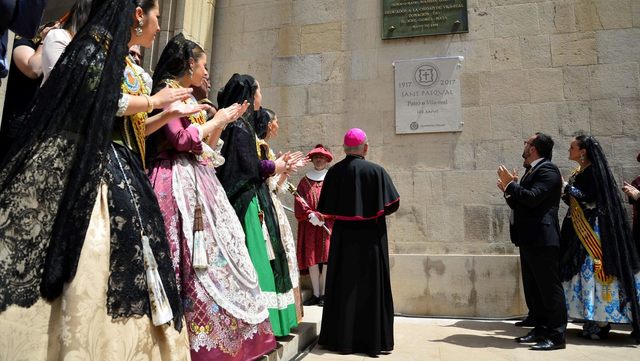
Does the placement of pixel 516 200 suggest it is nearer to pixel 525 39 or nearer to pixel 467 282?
pixel 467 282

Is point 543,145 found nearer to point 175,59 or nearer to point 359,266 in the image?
point 359,266

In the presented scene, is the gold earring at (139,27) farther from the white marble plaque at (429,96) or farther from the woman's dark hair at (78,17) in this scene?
the white marble plaque at (429,96)

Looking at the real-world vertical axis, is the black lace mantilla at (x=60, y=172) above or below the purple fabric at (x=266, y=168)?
below

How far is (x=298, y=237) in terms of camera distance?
6023 millimetres

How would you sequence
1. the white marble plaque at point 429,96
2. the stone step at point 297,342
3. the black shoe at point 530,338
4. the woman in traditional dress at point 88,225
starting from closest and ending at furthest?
the woman in traditional dress at point 88,225 → the stone step at point 297,342 → the black shoe at point 530,338 → the white marble plaque at point 429,96

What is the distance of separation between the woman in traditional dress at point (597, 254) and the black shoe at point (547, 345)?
2.06ft

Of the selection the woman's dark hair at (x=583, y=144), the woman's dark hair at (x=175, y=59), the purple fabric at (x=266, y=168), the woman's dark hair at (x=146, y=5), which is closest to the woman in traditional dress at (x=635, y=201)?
the woman's dark hair at (x=583, y=144)

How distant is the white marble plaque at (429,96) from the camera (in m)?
6.01

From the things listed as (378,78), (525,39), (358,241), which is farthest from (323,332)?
(525,39)

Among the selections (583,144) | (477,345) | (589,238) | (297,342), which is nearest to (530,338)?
(477,345)

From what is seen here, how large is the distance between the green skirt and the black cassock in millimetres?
632

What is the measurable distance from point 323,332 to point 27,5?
3258 millimetres

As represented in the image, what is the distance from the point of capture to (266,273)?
3189 mm

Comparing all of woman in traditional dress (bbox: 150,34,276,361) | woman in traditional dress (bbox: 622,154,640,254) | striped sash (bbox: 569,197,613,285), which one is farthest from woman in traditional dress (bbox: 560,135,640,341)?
woman in traditional dress (bbox: 150,34,276,361)
